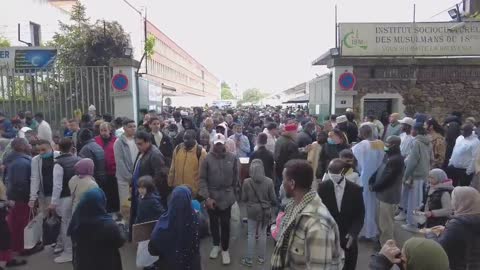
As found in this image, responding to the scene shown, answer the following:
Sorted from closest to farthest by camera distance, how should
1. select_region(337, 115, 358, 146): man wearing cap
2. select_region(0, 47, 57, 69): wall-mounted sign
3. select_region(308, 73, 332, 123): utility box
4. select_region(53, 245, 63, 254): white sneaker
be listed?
select_region(53, 245, 63, 254): white sneaker → select_region(337, 115, 358, 146): man wearing cap → select_region(308, 73, 332, 123): utility box → select_region(0, 47, 57, 69): wall-mounted sign

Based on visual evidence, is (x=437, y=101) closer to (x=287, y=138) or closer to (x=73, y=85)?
(x=287, y=138)

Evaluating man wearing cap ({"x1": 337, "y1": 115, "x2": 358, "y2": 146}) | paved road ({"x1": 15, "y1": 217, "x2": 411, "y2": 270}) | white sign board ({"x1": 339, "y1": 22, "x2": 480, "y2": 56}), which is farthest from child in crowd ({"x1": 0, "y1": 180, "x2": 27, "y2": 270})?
white sign board ({"x1": 339, "y1": 22, "x2": 480, "y2": 56})

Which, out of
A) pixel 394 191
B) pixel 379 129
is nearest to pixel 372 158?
pixel 394 191

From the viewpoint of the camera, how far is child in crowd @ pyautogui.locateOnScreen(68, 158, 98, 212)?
208 inches

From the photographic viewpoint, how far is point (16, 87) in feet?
41.0

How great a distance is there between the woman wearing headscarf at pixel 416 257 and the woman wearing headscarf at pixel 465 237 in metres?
0.90

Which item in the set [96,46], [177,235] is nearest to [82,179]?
[177,235]

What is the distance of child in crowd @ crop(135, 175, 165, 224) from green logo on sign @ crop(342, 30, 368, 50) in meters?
8.78

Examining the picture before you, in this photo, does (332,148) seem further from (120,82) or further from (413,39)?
(413,39)

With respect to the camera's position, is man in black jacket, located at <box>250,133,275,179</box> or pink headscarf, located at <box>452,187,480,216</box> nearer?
pink headscarf, located at <box>452,187,480,216</box>

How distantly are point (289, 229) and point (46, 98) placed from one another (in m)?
11.4

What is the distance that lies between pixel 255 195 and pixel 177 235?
2.00 meters

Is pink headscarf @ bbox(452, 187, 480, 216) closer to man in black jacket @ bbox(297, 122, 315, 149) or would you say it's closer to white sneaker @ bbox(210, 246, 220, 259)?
white sneaker @ bbox(210, 246, 220, 259)

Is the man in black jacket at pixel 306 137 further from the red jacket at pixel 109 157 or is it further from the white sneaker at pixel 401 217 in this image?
the red jacket at pixel 109 157
